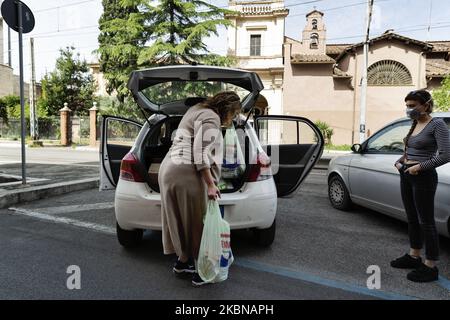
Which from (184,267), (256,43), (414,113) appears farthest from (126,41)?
(414,113)

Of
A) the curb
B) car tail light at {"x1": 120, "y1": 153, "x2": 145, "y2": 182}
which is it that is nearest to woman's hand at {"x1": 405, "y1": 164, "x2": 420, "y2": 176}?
car tail light at {"x1": 120, "y1": 153, "x2": 145, "y2": 182}

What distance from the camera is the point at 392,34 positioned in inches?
928

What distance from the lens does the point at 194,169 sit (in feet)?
9.64

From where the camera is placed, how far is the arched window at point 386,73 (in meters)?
24.2

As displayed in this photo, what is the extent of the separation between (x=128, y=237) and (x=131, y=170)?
779 mm

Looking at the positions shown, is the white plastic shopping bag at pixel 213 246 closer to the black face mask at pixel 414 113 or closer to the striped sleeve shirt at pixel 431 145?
the striped sleeve shirt at pixel 431 145

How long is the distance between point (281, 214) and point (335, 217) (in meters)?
0.82

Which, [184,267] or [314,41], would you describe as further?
[314,41]

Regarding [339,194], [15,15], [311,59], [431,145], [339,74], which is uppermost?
[311,59]

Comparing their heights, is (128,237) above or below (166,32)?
below

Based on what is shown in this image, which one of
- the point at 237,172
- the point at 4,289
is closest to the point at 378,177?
the point at 237,172

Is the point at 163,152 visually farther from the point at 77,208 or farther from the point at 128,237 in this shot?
the point at 77,208

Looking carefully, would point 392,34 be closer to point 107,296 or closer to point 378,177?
point 378,177

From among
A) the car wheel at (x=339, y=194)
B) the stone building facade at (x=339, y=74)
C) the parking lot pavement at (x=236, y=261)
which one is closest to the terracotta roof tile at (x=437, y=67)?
the stone building facade at (x=339, y=74)
